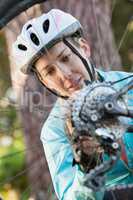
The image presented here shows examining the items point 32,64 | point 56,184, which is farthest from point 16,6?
point 56,184

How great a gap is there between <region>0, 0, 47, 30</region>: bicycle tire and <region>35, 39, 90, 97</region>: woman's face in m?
0.36

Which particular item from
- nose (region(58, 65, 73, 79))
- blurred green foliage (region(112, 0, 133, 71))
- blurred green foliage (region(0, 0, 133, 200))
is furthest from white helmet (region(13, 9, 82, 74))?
blurred green foliage (region(112, 0, 133, 71))

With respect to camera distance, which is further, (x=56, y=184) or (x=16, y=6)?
(x=16, y=6)

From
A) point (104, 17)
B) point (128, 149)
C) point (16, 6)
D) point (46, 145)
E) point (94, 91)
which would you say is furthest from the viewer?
point (104, 17)

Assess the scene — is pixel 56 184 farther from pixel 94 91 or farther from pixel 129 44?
pixel 129 44

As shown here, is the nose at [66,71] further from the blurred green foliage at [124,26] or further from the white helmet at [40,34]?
the blurred green foliage at [124,26]

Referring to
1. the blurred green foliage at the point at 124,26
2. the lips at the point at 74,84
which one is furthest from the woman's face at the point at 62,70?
the blurred green foliage at the point at 124,26

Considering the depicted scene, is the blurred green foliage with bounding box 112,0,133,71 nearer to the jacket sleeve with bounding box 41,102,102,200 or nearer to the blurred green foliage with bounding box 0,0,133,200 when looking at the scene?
the blurred green foliage with bounding box 0,0,133,200

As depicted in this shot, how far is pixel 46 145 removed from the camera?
3131 millimetres

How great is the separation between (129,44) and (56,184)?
123cm

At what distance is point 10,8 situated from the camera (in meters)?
3.36

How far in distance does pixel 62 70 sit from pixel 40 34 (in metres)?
0.20

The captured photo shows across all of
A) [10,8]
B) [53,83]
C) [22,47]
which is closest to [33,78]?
[10,8]

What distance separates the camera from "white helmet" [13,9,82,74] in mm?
3029
